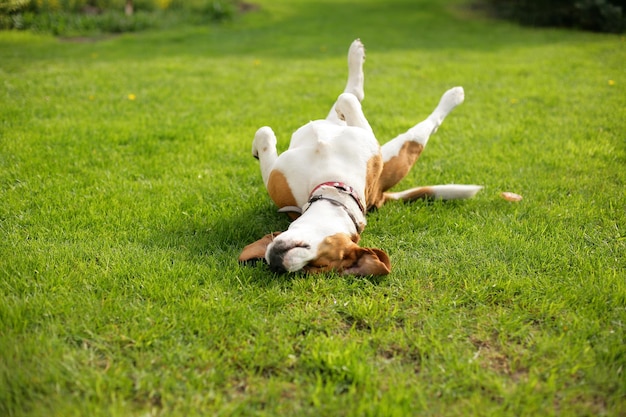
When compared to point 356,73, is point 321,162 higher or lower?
lower

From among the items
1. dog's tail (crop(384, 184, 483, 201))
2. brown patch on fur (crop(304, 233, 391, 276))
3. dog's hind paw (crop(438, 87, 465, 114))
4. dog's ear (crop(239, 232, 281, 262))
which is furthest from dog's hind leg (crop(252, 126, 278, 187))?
dog's hind paw (crop(438, 87, 465, 114))

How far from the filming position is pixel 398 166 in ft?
13.5

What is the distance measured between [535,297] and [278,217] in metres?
1.85

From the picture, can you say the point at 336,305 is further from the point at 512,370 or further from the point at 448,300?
the point at 512,370

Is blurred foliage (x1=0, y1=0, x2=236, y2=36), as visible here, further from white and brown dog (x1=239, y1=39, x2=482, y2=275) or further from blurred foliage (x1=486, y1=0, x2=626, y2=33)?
white and brown dog (x1=239, y1=39, x2=482, y2=275)

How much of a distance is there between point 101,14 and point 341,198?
39.0 feet

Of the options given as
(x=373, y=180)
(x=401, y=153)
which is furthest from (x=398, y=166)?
(x=373, y=180)

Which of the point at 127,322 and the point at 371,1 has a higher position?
the point at 371,1

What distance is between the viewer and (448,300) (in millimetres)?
2953

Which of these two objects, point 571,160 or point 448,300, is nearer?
point 448,300

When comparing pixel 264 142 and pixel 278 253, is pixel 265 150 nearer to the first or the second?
pixel 264 142

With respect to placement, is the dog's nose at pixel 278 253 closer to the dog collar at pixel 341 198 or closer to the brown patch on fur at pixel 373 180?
the dog collar at pixel 341 198

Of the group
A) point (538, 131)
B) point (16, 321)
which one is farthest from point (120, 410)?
point (538, 131)

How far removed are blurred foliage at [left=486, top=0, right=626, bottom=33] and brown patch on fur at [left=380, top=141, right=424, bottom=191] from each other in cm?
1107
